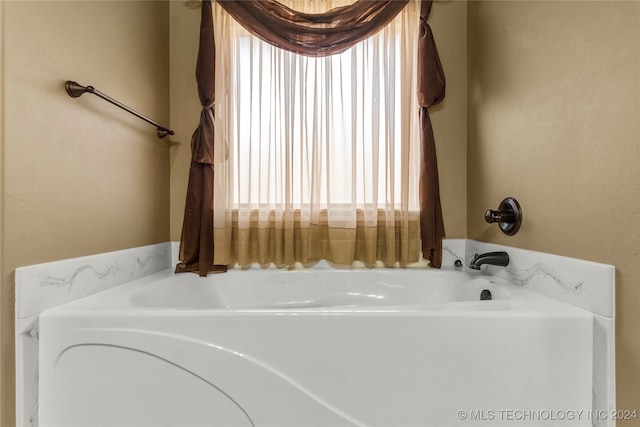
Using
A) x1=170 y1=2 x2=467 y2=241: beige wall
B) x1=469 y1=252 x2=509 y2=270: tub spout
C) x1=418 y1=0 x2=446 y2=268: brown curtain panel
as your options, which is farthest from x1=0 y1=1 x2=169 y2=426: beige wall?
x1=469 y1=252 x2=509 y2=270: tub spout

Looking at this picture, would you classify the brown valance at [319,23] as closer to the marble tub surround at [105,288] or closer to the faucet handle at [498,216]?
the faucet handle at [498,216]

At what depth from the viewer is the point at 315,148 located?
4.95ft

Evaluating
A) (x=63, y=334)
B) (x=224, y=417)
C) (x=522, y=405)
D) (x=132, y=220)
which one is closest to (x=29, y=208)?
(x=63, y=334)

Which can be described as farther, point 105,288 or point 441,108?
point 441,108

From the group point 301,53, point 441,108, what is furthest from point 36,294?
point 441,108

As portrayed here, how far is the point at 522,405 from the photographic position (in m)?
0.77

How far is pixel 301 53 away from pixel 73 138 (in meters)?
1.01

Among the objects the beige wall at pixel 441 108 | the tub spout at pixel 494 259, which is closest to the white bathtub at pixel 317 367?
the tub spout at pixel 494 259

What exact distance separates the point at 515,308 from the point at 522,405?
23 cm

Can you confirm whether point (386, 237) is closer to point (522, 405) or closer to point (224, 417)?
point (522, 405)

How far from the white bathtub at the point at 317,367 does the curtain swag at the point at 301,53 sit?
2.26 feet

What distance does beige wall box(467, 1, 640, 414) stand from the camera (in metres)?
0.74

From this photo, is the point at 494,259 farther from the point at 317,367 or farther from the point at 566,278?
the point at 317,367

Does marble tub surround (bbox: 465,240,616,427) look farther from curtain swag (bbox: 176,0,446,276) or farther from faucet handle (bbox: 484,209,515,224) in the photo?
curtain swag (bbox: 176,0,446,276)
